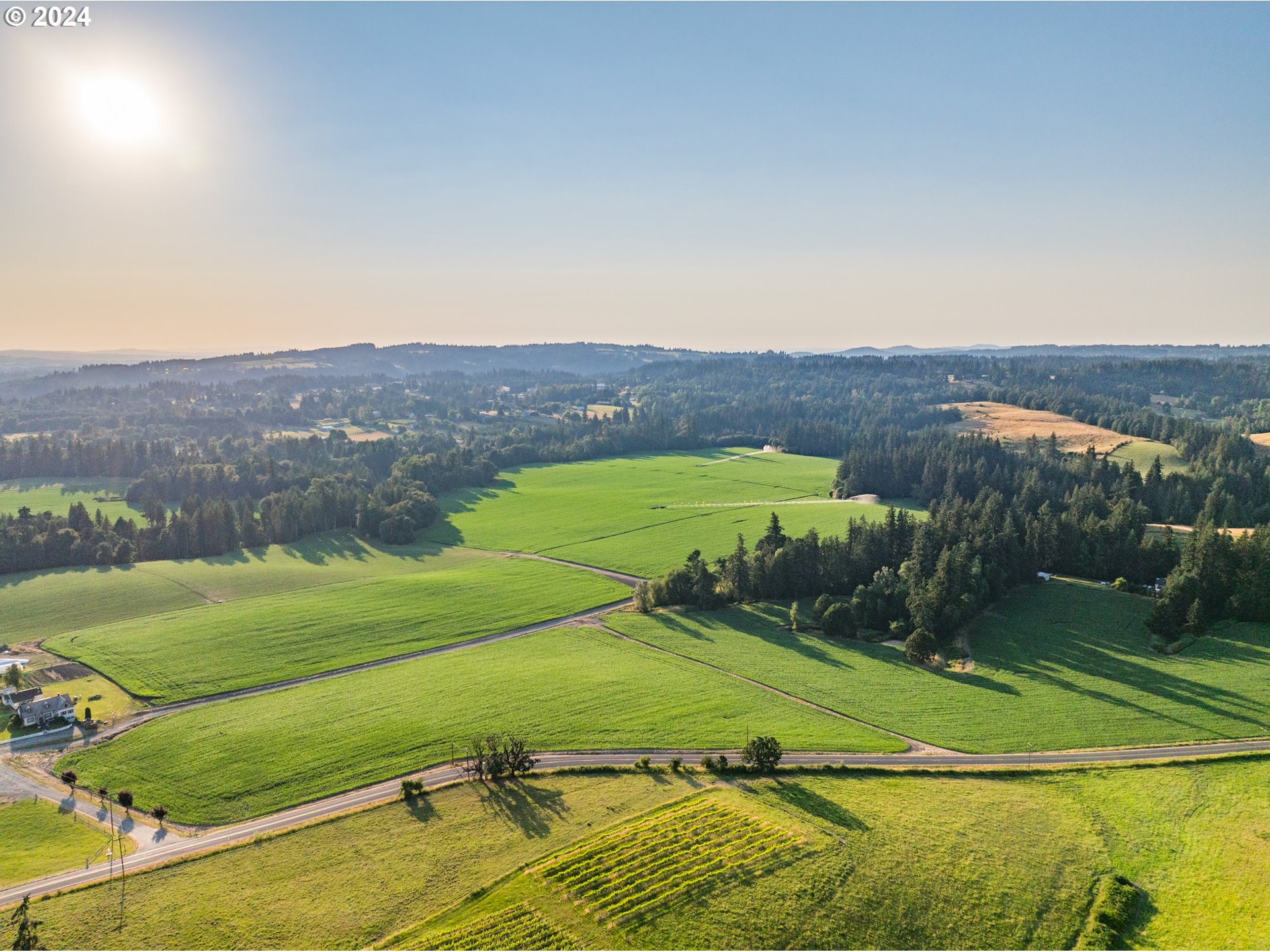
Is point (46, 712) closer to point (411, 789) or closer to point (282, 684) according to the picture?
point (282, 684)

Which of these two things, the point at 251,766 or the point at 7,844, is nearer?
the point at 7,844

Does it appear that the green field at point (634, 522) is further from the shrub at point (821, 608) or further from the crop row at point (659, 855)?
the crop row at point (659, 855)

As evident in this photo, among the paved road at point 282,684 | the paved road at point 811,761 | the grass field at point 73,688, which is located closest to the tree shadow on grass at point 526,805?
the paved road at point 811,761

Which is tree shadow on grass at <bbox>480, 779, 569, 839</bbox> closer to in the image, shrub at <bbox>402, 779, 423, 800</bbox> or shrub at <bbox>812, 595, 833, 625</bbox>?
shrub at <bbox>402, 779, 423, 800</bbox>

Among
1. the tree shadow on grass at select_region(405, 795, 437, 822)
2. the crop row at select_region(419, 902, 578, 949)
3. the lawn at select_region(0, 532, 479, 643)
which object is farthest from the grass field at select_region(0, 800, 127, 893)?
the lawn at select_region(0, 532, 479, 643)

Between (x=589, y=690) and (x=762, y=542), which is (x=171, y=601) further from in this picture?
(x=762, y=542)

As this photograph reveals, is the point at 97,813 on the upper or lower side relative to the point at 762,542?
lower

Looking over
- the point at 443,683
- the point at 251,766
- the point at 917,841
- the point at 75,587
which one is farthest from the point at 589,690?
the point at 75,587
